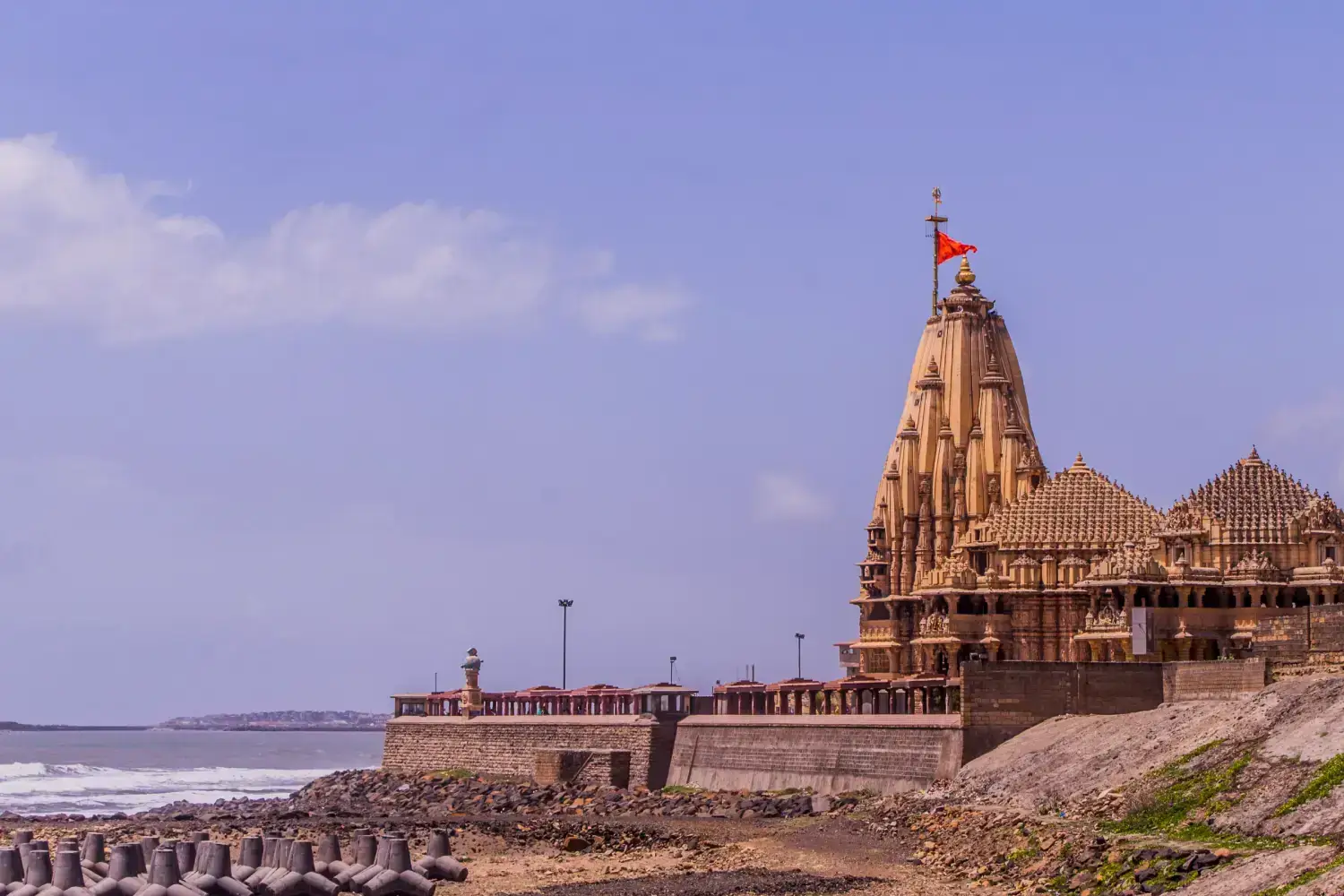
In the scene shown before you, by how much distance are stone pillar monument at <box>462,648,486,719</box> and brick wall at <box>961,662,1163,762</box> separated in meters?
39.8

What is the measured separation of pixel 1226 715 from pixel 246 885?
24777 millimetres

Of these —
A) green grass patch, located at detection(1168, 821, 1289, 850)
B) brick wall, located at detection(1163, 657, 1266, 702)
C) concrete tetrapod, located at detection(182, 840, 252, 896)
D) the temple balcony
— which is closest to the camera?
green grass patch, located at detection(1168, 821, 1289, 850)

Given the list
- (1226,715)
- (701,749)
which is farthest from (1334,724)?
(701,749)

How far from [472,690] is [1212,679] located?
46087mm

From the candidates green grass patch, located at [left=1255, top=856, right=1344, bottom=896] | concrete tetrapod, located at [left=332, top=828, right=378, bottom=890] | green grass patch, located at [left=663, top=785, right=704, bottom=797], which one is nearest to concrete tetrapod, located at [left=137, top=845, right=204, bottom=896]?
concrete tetrapod, located at [left=332, top=828, right=378, bottom=890]

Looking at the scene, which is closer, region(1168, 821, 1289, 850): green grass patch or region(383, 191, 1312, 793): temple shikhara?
region(1168, 821, 1289, 850): green grass patch

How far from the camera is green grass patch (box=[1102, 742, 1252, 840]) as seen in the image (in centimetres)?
4356

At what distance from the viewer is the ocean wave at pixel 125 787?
112125 mm

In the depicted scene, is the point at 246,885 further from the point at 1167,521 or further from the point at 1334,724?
the point at 1167,521

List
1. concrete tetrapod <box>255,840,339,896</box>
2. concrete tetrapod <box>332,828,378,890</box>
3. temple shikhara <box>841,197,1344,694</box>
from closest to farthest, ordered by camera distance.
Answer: concrete tetrapod <box>255,840,339,896</box>, concrete tetrapod <box>332,828,378,890</box>, temple shikhara <box>841,197,1344,694</box>

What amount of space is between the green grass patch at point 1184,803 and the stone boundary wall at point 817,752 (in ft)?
47.6

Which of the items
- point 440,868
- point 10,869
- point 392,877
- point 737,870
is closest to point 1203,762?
point 737,870

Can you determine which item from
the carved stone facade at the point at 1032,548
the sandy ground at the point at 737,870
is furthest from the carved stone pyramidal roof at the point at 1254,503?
the sandy ground at the point at 737,870

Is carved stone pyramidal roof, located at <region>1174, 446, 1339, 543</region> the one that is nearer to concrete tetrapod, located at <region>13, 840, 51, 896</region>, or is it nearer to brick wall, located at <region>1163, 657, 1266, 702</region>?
brick wall, located at <region>1163, 657, 1266, 702</region>
